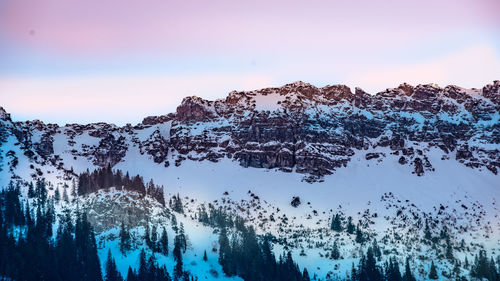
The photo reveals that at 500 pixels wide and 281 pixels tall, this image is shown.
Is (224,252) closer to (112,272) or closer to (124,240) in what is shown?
(124,240)

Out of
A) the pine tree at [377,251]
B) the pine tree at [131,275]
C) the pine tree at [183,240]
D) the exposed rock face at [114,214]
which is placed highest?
the exposed rock face at [114,214]

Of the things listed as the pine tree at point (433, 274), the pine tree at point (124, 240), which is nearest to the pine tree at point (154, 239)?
the pine tree at point (124, 240)

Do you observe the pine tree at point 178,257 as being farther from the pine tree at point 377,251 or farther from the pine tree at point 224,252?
the pine tree at point 377,251

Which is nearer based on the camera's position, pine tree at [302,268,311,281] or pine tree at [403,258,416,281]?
pine tree at [403,258,416,281]

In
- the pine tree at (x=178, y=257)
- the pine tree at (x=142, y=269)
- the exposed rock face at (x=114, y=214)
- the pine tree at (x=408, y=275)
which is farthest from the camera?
the exposed rock face at (x=114, y=214)

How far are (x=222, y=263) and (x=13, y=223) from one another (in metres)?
65.0

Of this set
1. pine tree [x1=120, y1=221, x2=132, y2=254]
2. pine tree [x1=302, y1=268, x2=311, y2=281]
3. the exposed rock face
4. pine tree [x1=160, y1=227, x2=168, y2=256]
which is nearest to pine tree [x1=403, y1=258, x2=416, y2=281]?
pine tree [x1=302, y1=268, x2=311, y2=281]

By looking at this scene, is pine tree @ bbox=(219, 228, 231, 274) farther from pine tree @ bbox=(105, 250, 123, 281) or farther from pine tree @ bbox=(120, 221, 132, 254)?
pine tree @ bbox=(105, 250, 123, 281)

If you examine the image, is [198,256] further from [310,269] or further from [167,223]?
[310,269]

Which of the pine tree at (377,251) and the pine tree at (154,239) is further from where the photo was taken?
the pine tree at (377,251)

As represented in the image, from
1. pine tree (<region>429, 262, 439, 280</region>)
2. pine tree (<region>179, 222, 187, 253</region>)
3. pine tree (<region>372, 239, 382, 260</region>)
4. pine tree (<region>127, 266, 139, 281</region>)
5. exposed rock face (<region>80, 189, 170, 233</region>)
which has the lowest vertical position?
pine tree (<region>429, 262, 439, 280</region>)

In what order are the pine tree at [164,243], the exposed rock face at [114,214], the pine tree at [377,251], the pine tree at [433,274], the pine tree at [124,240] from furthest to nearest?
the pine tree at [377,251] → the exposed rock face at [114,214] → the pine tree at [433,274] → the pine tree at [164,243] → the pine tree at [124,240]

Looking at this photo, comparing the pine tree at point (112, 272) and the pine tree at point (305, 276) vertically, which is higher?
the pine tree at point (112, 272)

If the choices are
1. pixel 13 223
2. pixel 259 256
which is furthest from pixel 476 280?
pixel 13 223
